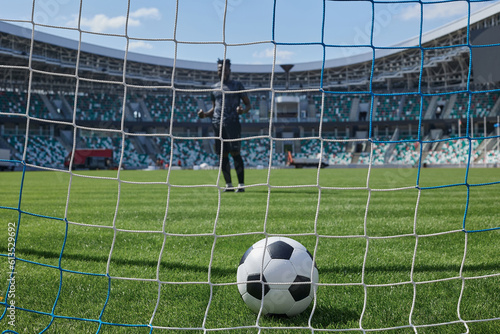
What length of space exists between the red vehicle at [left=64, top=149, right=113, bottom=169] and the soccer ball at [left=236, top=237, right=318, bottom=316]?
99.5 ft

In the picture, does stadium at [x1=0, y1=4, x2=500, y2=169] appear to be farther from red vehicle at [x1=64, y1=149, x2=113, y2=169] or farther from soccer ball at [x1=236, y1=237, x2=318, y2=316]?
soccer ball at [x1=236, y1=237, x2=318, y2=316]

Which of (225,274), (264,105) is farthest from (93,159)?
(225,274)

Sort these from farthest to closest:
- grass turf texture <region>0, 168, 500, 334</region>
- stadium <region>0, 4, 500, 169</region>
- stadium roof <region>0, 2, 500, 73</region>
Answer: stadium <region>0, 4, 500, 169</region> < stadium roof <region>0, 2, 500, 73</region> < grass turf texture <region>0, 168, 500, 334</region>

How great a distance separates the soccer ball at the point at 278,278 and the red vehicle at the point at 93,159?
30317mm

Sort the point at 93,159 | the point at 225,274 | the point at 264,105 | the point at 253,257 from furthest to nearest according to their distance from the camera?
1. the point at 264,105
2. the point at 93,159
3. the point at 225,274
4. the point at 253,257

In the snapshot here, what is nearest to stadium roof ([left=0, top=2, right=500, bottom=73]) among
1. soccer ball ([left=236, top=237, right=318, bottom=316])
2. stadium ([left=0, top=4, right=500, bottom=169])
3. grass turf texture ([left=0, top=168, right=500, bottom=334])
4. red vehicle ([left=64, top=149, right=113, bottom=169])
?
stadium ([left=0, top=4, right=500, bottom=169])

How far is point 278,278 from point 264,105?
38055 mm

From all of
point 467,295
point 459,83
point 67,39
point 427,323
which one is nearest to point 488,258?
point 467,295

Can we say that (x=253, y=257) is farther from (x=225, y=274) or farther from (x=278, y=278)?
(x=225, y=274)

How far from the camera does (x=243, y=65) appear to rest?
43.0 m

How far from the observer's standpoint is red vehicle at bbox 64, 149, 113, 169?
29798 mm

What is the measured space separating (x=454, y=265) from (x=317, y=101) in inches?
1573

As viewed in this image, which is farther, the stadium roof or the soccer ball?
the stadium roof

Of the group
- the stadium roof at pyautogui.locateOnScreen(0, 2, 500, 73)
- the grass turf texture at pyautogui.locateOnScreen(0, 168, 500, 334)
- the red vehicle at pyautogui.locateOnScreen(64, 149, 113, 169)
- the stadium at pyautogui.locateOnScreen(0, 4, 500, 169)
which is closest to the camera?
the grass turf texture at pyautogui.locateOnScreen(0, 168, 500, 334)
